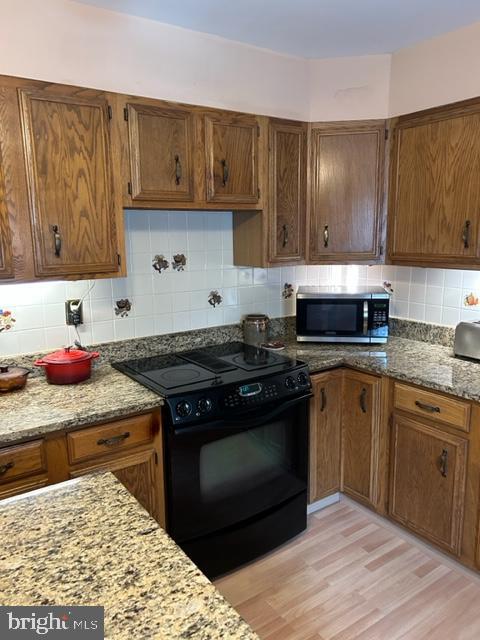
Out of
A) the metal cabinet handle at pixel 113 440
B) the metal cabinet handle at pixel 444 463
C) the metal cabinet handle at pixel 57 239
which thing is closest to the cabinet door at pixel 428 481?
the metal cabinet handle at pixel 444 463

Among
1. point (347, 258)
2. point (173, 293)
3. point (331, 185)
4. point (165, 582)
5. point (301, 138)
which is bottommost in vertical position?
point (165, 582)

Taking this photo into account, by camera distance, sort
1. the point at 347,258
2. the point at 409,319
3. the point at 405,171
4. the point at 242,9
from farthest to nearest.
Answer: the point at 409,319, the point at 347,258, the point at 405,171, the point at 242,9

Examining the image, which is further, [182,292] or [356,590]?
[182,292]

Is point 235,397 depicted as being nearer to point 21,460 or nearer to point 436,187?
point 21,460

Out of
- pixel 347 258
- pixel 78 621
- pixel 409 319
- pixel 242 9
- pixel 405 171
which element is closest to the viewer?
pixel 78 621

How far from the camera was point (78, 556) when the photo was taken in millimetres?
940

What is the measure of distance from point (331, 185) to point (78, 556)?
222 cm

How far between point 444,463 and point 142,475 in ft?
4.33

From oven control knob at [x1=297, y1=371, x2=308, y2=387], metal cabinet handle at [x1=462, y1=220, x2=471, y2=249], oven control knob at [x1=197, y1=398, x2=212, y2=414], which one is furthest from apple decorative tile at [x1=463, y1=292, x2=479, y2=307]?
oven control knob at [x1=197, y1=398, x2=212, y2=414]

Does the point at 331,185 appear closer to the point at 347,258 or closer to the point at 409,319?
the point at 347,258

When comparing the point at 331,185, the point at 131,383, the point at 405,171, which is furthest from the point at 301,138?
the point at 131,383

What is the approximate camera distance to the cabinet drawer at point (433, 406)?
2014mm

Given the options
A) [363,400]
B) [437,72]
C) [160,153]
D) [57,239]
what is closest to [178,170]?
[160,153]

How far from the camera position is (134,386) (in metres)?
2.04
